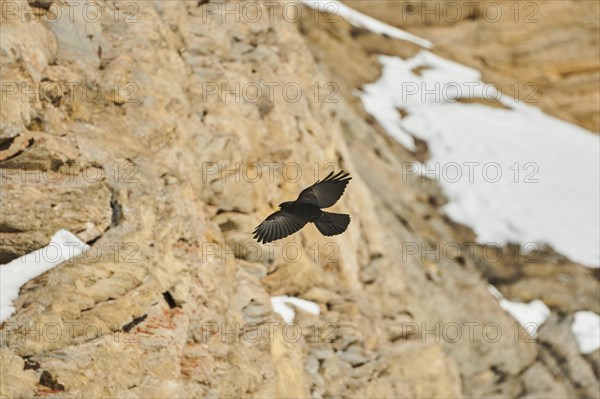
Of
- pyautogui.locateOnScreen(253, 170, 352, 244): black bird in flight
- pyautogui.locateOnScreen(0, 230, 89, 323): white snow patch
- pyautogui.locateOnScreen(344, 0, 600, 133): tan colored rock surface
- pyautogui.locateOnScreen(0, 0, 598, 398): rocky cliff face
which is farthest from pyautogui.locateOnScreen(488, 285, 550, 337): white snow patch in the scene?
pyautogui.locateOnScreen(0, 230, 89, 323): white snow patch

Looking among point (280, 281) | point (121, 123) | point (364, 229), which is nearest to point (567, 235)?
point (364, 229)

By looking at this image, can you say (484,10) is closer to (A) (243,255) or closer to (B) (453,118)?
(B) (453,118)

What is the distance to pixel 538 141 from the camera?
109 ft

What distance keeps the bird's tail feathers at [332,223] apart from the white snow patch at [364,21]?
20939mm

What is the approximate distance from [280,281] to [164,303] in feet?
14.3

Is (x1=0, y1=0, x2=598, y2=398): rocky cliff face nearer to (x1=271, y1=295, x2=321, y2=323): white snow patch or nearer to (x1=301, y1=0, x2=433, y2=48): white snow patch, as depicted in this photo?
(x1=271, y1=295, x2=321, y2=323): white snow patch

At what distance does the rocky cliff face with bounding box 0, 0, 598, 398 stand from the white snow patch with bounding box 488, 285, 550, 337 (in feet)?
0.98

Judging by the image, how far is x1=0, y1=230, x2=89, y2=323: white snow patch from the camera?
13031 millimetres

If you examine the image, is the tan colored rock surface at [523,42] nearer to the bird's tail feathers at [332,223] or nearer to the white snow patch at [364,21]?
the white snow patch at [364,21]

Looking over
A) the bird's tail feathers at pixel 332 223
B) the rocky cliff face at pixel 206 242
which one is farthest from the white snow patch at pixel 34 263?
the bird's tail feathers at pixel 332 223

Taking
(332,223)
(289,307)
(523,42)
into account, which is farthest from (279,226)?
(523,42)

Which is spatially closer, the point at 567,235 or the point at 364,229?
the point at 364,229

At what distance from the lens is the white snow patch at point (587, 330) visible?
2602cm

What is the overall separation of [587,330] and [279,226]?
1510 centimetres
